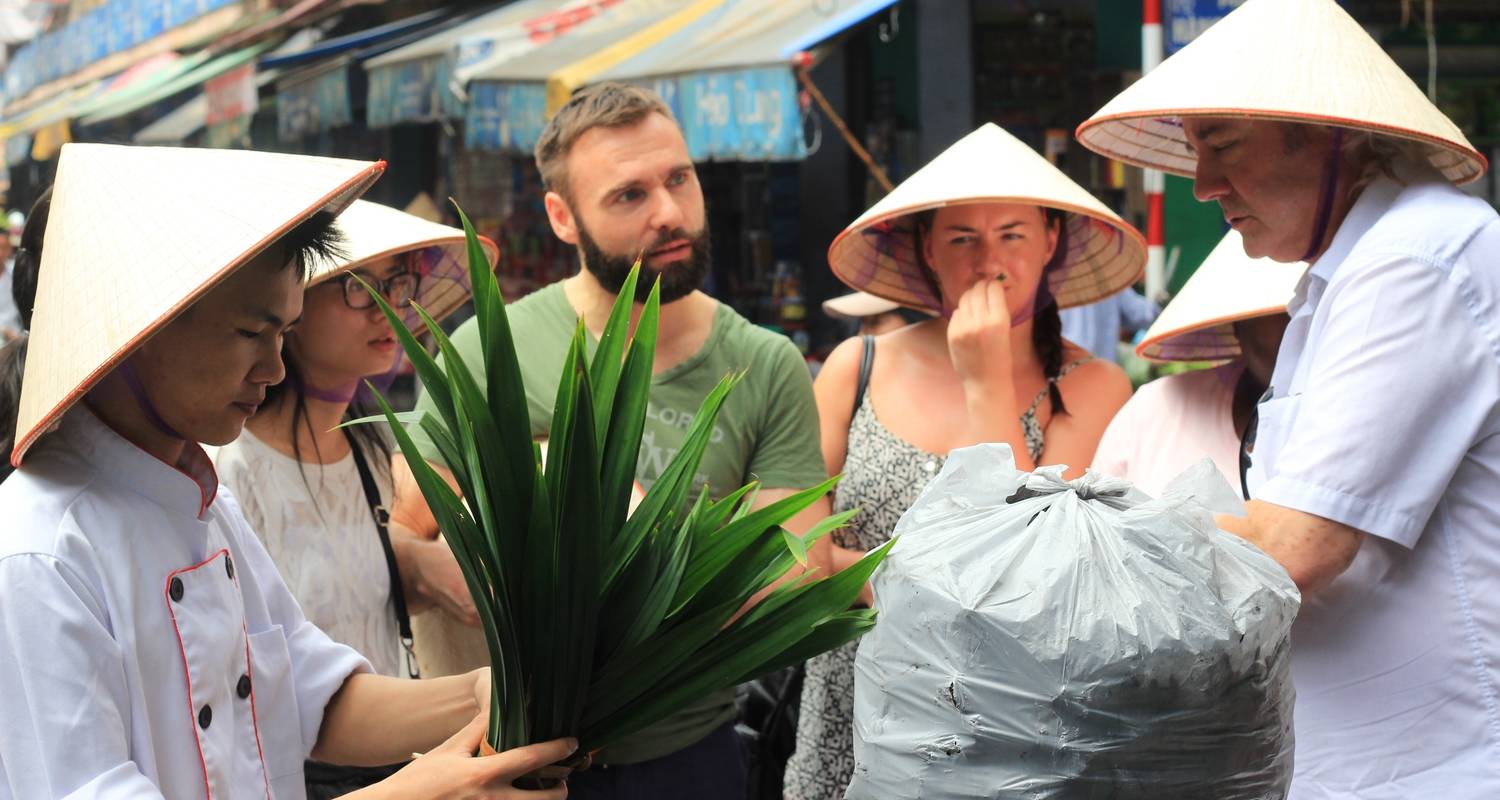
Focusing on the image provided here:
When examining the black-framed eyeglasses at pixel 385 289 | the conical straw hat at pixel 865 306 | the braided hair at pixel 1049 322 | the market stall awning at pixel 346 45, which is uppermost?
the market stall awning at pixel 346 45

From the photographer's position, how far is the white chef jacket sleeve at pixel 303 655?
6.93 feet

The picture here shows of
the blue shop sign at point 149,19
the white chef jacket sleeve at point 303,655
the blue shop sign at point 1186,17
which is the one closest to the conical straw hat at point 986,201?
the white chef jacket sleeve at point 303,655

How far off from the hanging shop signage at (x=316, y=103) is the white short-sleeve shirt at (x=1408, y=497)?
29.2 feet

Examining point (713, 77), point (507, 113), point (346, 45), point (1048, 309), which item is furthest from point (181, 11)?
point (1048, 309)

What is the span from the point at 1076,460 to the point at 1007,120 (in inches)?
233

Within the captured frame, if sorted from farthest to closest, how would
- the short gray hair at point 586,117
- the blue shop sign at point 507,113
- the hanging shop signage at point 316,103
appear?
the hanging shop signage at point 316,103 → the blue shop sign at point 507,113 → the short gray hair at point 586,117

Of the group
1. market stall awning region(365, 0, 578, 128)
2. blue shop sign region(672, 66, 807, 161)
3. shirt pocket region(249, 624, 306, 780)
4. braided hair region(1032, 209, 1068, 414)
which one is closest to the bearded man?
braided hair region(1032, 209, 1068, 414)

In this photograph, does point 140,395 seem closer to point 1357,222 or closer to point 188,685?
point 188,685

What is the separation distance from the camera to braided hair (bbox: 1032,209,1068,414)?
324 cm

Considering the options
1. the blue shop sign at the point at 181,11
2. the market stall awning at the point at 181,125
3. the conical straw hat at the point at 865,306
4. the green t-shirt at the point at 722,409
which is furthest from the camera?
the blue shop sign at the point at 181,11

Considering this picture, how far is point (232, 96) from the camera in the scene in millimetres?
11711

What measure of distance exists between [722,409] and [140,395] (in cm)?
137

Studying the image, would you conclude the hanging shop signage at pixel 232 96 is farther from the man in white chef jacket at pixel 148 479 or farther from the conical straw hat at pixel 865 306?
the man in white chef jacket at pixel 148 479

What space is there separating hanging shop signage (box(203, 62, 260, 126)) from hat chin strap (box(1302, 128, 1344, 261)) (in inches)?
408
